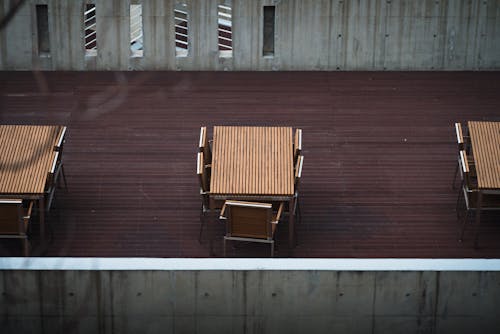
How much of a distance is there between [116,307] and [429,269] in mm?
3300

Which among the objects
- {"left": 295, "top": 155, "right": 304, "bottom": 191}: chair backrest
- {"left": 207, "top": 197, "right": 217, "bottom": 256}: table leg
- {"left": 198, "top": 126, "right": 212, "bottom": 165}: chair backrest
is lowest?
{"left": 207, "top": 197, "right": 217, "bottom": 256}: table leg

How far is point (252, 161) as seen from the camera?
11.6 meters

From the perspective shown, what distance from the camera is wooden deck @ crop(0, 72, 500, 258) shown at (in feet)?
37.8

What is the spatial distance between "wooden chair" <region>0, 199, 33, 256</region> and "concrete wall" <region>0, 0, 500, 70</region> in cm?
528

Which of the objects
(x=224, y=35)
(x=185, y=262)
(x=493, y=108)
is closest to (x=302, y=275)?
(x=185, y=262)

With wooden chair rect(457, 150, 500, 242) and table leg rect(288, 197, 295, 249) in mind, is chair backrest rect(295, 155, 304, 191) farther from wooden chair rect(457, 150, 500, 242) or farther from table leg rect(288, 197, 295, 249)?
wooden chair rect(457, 150, 500, 242)

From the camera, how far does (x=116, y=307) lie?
10.5 meters

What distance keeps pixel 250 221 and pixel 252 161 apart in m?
0.96

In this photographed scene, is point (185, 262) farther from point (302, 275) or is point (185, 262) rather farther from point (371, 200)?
point (371, 200)

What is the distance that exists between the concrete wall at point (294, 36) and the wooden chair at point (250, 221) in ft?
17.5

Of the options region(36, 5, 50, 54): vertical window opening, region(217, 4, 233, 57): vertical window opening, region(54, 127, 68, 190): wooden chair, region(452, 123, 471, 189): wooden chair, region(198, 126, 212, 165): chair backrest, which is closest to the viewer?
region(198, 126, 212, 165): chair backrest

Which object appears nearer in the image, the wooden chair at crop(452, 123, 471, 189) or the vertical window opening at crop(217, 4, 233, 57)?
the wooden chair at crop(452, 123, 471, 189)

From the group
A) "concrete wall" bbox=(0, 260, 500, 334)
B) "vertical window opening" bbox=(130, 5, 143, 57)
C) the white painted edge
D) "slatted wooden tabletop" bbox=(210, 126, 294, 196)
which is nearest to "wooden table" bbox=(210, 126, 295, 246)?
"slatted wooden tabletop" bbox=(210, 126, 294, 196)

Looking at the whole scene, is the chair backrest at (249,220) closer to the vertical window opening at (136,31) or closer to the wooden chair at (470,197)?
the wooden chair at (470,197)
